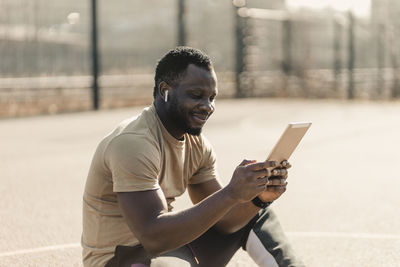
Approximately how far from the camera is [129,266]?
3244mm

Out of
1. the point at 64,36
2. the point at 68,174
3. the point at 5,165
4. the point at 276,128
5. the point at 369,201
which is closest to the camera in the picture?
the point at 369,201

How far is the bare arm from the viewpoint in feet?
9.82

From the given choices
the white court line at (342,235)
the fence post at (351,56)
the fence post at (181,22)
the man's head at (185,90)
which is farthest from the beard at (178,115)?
the fence post at (351,56)

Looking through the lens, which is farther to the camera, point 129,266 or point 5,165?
point 5,165

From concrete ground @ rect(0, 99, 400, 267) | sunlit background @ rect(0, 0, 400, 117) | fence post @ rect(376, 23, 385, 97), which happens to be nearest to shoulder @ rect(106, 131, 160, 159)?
concrete ground @ rect(0, 99, 400, 267)

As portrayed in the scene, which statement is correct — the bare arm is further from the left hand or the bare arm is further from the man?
the left hand

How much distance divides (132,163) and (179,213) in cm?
29

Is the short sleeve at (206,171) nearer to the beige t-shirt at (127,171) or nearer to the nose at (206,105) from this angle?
the beige t-shirt at (127,171)

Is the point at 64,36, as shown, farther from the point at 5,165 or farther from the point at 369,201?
the point at 369,201

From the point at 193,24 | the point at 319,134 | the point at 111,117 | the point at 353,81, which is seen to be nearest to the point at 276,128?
the point at 319,134

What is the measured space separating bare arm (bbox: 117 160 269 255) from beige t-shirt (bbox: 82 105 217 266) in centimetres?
7

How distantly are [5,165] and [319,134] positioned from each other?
5594mm

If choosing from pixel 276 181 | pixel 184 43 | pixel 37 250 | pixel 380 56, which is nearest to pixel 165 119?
pixel 276 181

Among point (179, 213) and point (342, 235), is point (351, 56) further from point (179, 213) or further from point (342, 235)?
point (179, 213)
